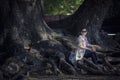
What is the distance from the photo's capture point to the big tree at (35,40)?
13367 mm

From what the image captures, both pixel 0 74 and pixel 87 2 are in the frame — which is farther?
pixel 87 2

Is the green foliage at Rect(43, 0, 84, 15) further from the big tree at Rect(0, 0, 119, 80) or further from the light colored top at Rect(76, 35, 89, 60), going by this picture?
the light colored top at Rect(76, 35, 89, 60)

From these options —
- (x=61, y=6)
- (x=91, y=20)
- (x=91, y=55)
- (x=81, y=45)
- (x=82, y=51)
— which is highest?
(x=61, y=6)

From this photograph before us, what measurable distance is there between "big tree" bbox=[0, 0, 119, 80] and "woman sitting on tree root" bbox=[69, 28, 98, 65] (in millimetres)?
240

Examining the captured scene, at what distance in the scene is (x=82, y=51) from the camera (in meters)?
13.4

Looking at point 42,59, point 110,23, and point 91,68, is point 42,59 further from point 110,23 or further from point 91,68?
point 110,23

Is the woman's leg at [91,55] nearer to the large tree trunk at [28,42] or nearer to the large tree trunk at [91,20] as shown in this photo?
the large tree trunk at [28,42]

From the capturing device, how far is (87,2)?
15812 millimetres

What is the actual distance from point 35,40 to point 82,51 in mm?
2197

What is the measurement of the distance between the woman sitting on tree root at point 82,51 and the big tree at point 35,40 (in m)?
0.24

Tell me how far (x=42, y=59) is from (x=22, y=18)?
74.7 inches

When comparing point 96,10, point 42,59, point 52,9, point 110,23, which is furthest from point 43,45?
point 52,9

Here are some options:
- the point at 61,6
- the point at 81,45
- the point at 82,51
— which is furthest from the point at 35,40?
the point at 61,6

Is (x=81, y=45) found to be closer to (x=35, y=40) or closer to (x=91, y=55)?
(x=91, y=55)
